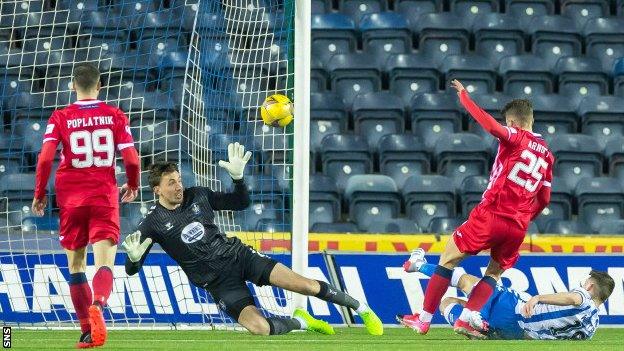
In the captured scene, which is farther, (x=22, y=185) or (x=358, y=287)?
(x=22, y=185)

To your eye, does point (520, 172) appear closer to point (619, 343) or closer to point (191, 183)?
point (619, 343)

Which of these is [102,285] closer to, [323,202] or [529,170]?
[529,170]

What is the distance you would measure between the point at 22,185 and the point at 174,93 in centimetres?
201

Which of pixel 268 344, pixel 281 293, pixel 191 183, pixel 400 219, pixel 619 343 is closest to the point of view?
pixel 268 344

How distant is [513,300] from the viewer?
33.0ft

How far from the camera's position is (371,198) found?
14289 millimetres

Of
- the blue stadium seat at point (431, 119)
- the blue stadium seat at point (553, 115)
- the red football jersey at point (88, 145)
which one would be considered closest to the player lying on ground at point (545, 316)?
the red football jersey at point (88, 145)

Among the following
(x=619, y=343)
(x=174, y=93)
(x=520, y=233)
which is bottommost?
(x=619, y=343)

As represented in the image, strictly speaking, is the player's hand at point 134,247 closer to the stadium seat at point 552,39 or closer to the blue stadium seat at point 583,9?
the stadium seat at point 552,39

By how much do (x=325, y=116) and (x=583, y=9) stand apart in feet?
13.7

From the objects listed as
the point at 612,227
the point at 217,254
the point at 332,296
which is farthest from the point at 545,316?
the point at 612,227

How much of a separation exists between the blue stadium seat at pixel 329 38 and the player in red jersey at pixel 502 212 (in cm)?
678

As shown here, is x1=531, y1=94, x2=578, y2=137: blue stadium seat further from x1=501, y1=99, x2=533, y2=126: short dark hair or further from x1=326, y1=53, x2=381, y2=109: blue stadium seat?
x1=501, y1=99, x2=533, y2=126: short dark hair

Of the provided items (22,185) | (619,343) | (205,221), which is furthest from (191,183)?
(619,343)
